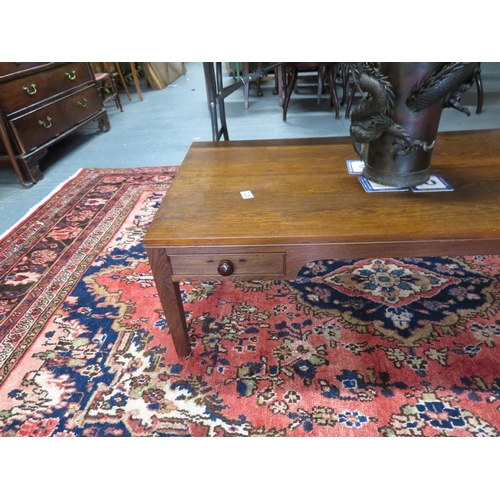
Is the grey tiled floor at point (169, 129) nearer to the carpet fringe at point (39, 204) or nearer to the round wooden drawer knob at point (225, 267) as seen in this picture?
the carpet fringe at point (39, 204)

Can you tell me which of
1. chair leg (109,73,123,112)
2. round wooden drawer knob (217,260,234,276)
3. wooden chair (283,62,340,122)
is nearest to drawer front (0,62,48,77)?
chair leg (109,73,123,112)

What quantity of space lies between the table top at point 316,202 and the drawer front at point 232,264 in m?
0.05

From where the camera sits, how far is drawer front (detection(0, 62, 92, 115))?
2330 millimetres

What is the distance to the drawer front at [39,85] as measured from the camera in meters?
2.33

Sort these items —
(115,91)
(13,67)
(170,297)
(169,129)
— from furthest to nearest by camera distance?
(115,91) < (169,129) < (13,67) < (170,297)

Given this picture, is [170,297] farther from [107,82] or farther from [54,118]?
[107,82]

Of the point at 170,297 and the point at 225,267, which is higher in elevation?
the point at 225,267

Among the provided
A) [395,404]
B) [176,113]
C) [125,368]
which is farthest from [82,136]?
[395,404]

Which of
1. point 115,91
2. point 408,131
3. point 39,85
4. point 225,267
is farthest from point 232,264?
point 115,91

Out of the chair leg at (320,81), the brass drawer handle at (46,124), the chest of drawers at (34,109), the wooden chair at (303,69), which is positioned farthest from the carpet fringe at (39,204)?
the chair leg at (320,81)

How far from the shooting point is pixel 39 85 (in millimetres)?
2611

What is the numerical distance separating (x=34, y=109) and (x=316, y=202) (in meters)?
2.42

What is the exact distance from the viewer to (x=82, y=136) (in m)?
3.46

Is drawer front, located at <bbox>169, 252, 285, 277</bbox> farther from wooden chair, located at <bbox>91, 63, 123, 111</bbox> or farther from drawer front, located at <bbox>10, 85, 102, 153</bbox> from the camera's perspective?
wooden chair, located at <bbox>91, 63, 123, 111</bbox>
